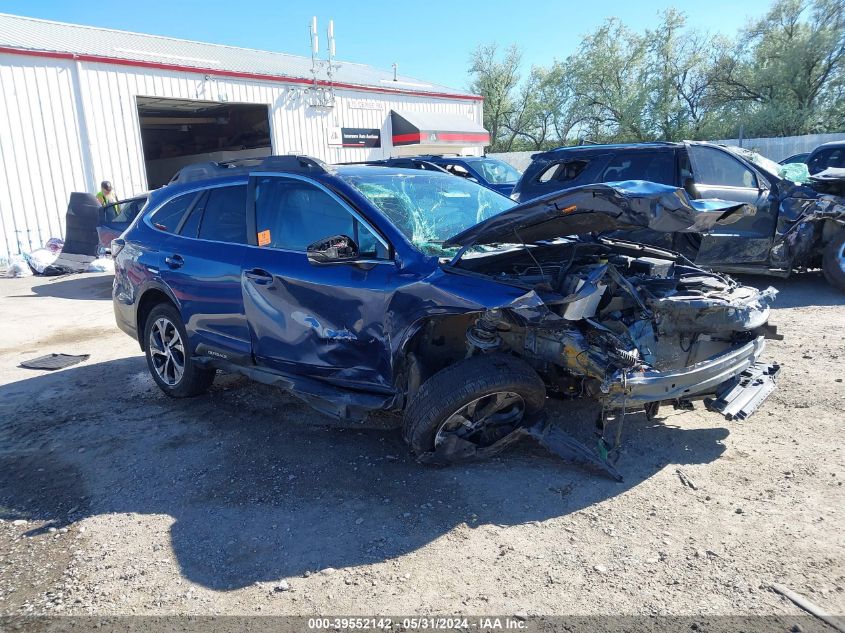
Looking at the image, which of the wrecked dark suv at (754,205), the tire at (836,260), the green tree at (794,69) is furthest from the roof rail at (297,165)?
the green tree at (794,69)

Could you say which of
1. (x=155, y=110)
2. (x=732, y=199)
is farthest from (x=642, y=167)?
(x=155, y=110)

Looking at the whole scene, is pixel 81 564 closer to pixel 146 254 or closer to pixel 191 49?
pixel 146 254

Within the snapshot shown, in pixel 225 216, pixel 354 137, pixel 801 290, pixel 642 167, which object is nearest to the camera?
pixel 225 216

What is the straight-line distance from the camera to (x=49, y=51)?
45.0ft

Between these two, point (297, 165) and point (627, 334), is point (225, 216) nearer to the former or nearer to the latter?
point (297, 165)

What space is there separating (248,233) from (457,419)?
83.9 inches

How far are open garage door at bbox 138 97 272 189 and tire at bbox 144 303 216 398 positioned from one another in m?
13.3

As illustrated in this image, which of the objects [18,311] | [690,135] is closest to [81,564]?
[18,311]

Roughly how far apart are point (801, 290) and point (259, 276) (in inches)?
285

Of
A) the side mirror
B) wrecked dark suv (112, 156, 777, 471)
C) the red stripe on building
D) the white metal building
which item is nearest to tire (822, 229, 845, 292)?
wrecked dark suv (112, 156, 777, 471)

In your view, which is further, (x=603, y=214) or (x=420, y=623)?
(x=603, y=214)

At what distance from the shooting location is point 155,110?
21.4 metres

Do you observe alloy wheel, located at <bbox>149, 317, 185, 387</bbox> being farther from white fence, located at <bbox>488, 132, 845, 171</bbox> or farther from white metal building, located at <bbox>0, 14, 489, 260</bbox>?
white fence, located at <bbox>488, 132, 845, 171</bbox>

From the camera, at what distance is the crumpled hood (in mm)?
3236
